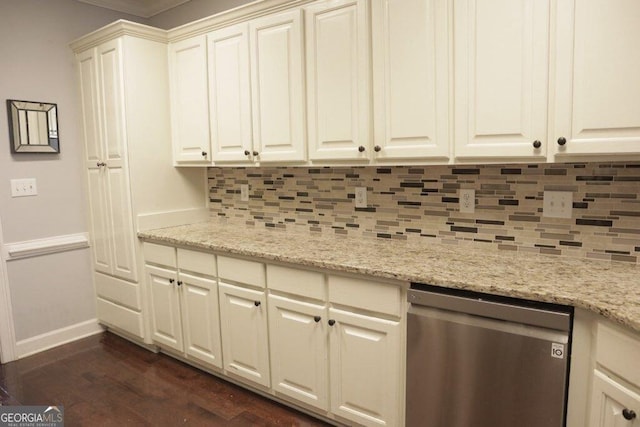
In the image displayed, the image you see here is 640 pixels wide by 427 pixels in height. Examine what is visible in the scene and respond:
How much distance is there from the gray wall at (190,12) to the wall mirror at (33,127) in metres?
1.09

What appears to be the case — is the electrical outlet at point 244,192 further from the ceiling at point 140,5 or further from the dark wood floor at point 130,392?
the ceiling at point 140,5

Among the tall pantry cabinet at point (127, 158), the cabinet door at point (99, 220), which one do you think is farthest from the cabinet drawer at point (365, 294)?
the cabinet door at point (99, 220)

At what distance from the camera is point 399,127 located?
6.55 ft

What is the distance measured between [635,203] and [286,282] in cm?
155

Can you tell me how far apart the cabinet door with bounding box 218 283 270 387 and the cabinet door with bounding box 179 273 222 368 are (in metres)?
0.06

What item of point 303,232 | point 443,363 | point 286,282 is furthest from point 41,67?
point 443,363

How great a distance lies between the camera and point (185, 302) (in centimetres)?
268

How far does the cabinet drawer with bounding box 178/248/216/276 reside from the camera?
2488mm

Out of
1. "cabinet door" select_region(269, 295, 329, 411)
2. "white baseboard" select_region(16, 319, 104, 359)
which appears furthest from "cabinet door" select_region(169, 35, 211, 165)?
"white baseboard" select_region(16, 319, 104, 359)

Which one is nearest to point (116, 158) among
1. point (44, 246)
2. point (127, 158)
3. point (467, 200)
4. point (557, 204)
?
point (127, 158)

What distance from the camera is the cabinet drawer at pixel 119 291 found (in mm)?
2965

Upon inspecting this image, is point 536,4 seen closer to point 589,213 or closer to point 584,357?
point 589,213

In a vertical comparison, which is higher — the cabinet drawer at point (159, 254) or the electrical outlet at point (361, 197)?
the electrical outlet at point (361, 197)

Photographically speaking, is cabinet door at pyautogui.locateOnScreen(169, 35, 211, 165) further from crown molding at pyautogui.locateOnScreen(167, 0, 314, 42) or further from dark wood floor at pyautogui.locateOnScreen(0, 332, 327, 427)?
dark wood floor at pyautogui.locateOnScreen(0, 332, 327, 427)
